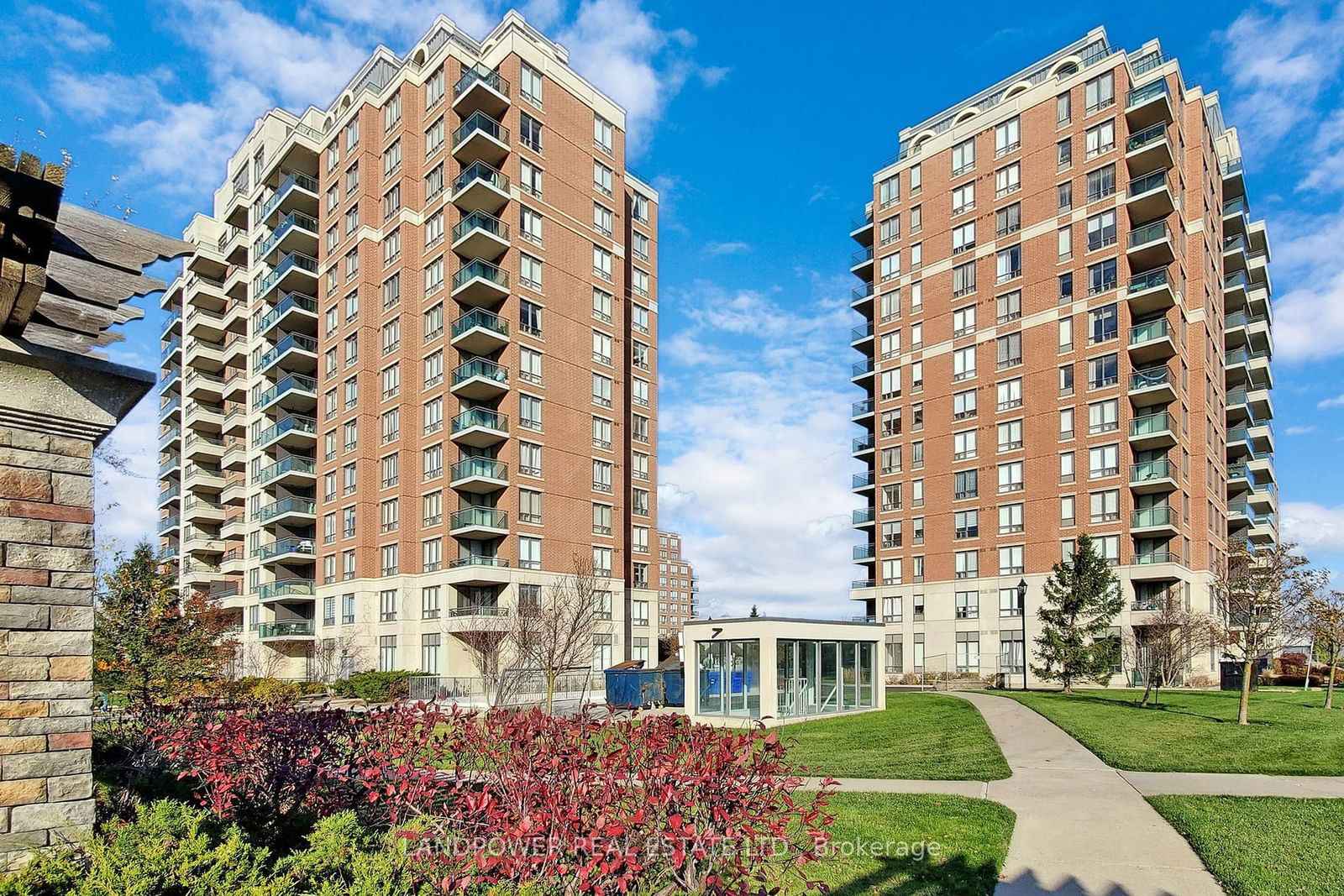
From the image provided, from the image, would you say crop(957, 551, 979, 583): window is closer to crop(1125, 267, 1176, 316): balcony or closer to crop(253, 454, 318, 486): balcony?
crop(1125, 267, 1176, 316): balcony

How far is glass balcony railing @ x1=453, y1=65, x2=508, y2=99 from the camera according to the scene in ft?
151

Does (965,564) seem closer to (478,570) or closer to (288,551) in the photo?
(478,570)

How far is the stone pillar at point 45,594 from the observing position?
5.34 m

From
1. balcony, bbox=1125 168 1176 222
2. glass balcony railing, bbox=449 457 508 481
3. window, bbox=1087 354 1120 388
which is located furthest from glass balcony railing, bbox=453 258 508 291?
balcony, bbox=1125 168 1176 222

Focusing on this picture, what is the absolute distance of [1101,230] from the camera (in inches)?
1877

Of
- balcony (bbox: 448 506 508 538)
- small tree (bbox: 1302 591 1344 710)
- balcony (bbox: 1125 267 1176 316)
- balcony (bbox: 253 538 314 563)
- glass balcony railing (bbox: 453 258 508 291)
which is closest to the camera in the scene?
small tree (bbox: 1302 591 1344 710)

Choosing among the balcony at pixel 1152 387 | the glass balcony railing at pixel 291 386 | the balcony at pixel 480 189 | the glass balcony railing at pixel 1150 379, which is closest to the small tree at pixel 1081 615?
the balcony at pixel 1152 387

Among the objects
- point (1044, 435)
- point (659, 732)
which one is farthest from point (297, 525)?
point (659, 732)

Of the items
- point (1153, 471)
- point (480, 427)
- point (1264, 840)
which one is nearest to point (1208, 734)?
point (1264, 840)

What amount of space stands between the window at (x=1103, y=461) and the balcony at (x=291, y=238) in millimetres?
46330

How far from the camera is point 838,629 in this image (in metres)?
27.8

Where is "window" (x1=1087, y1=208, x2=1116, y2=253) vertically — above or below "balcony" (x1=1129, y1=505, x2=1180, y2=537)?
above

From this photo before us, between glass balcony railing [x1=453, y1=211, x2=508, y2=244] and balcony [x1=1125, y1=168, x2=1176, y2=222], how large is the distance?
32.5 meters

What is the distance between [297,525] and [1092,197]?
163ft
